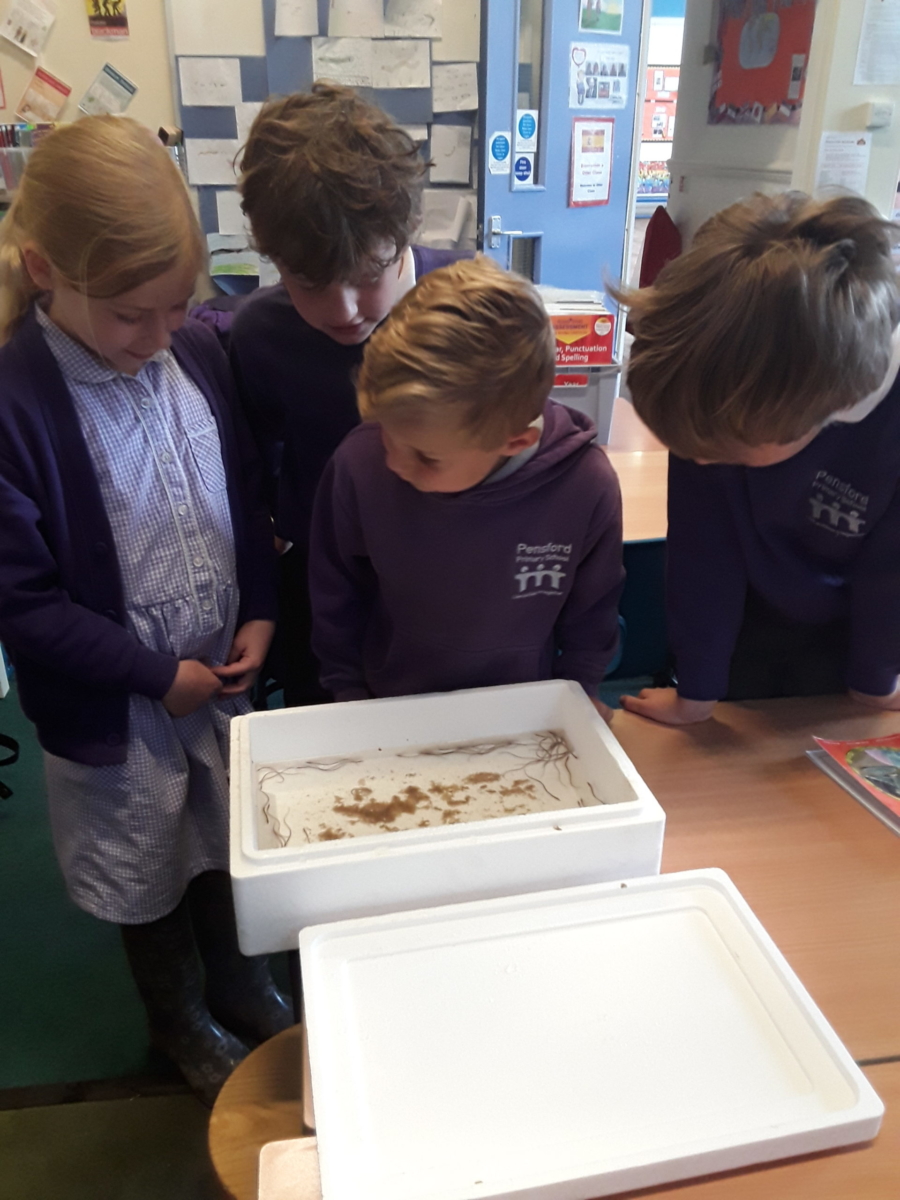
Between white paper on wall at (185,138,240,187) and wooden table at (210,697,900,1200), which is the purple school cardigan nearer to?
wooden table at (210,697,900,1200)

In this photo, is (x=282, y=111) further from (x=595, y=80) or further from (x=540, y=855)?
(x=595, y=80)

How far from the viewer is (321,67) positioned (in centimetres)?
301

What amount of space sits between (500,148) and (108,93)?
1289 millimetres

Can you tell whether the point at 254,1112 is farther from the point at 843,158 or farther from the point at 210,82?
the point at 210,82

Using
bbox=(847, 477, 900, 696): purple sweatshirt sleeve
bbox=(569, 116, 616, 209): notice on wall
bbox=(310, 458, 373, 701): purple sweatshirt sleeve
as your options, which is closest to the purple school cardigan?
bbox=(310, 458, 373, 701): purple sweatshirt sleeve

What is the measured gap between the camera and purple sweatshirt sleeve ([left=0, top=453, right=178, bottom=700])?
924mm

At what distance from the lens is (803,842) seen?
0.90 m

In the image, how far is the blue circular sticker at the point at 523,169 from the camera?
10.3 ft

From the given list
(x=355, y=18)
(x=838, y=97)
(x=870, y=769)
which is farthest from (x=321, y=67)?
(x=870, y=769)

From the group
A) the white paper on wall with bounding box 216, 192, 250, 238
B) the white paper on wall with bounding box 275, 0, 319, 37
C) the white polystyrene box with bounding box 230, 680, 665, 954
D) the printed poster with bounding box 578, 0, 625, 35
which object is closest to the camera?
the white polystyrene box with bounding box 230, 680, 665, 954

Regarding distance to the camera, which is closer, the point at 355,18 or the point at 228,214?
the point at 355,18

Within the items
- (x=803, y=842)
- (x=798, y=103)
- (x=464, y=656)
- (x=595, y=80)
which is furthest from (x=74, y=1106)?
(x=595, y=80)

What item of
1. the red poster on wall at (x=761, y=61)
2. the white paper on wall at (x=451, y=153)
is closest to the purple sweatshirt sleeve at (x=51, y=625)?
the red poster on wall at (x=761, y=61)

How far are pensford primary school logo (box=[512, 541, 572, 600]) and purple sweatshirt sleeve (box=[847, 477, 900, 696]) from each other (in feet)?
1.15
